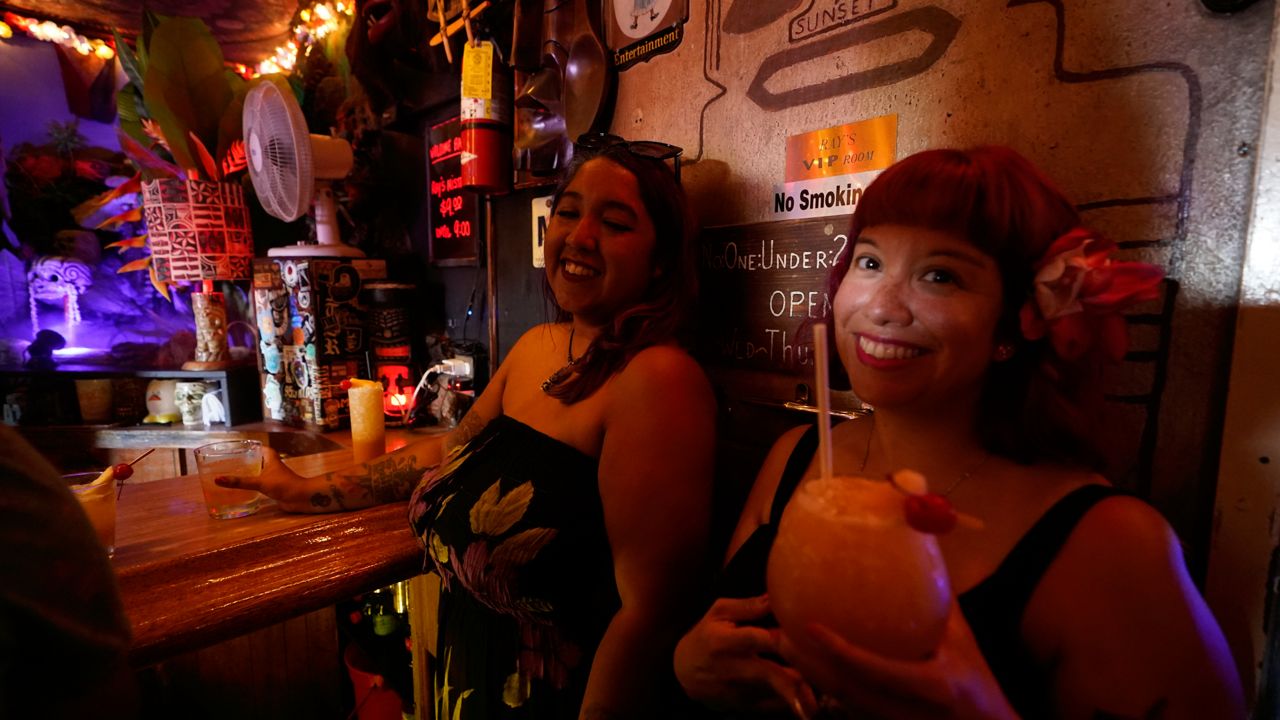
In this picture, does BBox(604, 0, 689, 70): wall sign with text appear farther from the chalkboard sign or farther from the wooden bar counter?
the wooden bar counter

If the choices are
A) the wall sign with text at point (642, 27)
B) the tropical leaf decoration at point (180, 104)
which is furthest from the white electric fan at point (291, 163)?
the wall sign with text at point (642, 27)

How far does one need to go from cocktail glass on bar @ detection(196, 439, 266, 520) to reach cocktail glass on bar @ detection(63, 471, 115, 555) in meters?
0.29

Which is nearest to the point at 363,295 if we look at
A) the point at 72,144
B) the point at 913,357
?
the point at 913,357

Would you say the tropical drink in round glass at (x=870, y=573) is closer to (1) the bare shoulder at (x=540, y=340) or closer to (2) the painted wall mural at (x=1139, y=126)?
(2) the painted wall mural at (x=1139, y=126)

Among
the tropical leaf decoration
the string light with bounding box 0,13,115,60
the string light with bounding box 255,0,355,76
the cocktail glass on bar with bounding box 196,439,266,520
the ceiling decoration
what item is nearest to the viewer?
the cocktail glass on bar with bounding box 196,439,266,520

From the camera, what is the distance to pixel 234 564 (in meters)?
1.44

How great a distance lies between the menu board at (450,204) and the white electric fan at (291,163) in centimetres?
47

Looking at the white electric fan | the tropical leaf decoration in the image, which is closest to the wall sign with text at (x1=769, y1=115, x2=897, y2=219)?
the white electric fan

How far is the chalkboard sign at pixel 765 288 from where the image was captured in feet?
5.17

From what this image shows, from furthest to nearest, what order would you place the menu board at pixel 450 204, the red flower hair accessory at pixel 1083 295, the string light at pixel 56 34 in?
the string light at pixel 56 34
the menu board at pixel 450 204
the red flower hair accessory at pixel 1083 295

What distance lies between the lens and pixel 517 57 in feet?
7.92

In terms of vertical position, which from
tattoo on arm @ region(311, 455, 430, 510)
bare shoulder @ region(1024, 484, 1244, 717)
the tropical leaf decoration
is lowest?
tattoo on arm @ region(311, 455, 430, 510)

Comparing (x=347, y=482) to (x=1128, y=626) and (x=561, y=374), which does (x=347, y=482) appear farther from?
(x=1128, y=626)

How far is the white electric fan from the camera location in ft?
9.75
